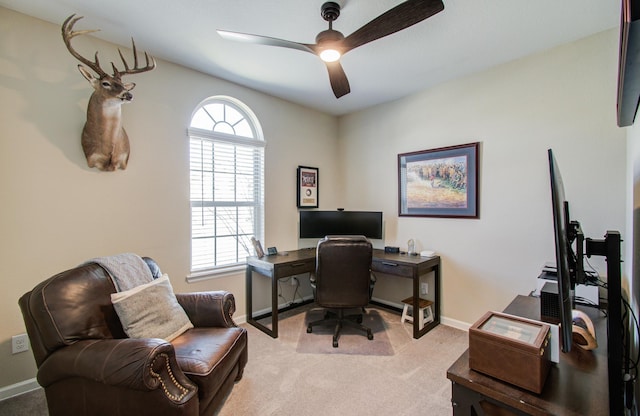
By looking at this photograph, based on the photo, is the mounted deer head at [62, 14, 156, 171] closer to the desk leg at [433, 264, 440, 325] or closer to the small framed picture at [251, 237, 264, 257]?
the small framed picture at [251, 237, 264, 257]

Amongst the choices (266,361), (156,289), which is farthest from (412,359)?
(156,289)

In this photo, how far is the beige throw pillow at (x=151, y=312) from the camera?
1728 mm

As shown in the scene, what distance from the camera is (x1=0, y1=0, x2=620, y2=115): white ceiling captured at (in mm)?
1968

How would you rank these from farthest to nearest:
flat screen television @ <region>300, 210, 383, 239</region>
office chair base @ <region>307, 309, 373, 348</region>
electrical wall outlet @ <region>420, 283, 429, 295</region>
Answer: flat screen television @ <region>300, 210, 383, 239</region>, electrical wall outlet @ <region>420, 283, 429, 295</region>, office chair base @ <region>307, 309, 373, 348</region>

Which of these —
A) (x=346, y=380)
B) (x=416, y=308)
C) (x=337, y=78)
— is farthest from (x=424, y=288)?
(x=337, y=78)

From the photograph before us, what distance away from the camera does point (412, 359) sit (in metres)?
2.50

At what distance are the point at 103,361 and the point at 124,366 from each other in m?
0.14

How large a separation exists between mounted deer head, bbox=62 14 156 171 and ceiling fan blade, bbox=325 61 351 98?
4.62 ft

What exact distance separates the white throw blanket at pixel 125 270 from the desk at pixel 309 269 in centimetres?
116

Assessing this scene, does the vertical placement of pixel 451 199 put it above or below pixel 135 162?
below

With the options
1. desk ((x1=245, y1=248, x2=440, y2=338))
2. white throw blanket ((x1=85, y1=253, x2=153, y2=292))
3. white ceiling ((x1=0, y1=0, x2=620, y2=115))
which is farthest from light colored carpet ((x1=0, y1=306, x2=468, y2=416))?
white ceiling ((x1=0, y1=0, x2=620, y2=115))

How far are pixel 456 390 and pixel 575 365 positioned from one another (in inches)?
21.3

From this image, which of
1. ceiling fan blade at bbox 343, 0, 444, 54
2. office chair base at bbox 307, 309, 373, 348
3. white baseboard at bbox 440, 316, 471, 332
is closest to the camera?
ceiling fan blade at bbox 343, 0, 444, 54

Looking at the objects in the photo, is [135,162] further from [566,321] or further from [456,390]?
[566,321]
